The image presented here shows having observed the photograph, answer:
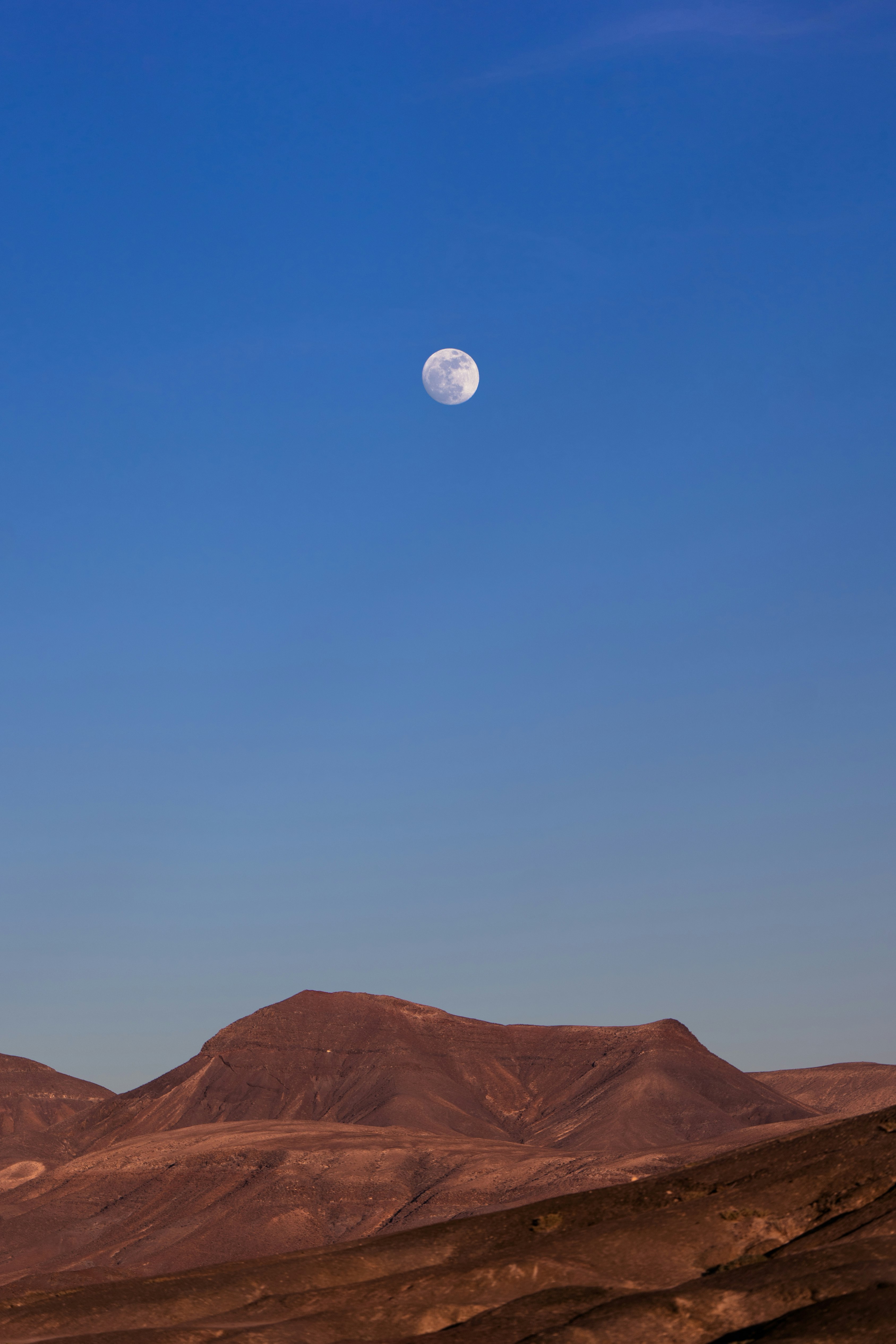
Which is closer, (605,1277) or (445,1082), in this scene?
(605,1277)

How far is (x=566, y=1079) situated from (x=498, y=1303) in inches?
5077

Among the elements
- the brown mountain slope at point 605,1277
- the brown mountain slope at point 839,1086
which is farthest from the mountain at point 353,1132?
the brown mountain slope at point 605,1277

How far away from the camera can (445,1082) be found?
154 metres

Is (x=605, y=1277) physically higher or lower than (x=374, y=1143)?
lower

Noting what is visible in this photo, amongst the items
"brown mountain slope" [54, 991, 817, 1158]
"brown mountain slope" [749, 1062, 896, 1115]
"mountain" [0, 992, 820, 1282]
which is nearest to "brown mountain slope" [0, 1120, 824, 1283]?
"mountain" [0, 992, 820, 1282]

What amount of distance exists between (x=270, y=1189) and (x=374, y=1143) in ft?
42.0

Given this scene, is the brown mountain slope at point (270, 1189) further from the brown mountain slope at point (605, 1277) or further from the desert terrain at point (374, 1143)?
the brown mountain slope at point (605, 1277)

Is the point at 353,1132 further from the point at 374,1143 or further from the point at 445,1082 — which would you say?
the point at 445,1082

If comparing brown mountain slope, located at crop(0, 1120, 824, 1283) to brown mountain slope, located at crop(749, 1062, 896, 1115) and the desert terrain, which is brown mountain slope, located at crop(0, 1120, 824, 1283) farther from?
brown mountain slope, located at crop(749, 1062, 896, 1115)

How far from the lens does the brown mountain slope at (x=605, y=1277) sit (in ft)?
97.9

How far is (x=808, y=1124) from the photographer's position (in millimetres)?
113938

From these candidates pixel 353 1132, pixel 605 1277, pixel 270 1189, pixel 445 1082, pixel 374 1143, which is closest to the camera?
pixel 605 1277

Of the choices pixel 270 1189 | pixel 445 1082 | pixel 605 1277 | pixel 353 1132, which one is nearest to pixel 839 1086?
pixel 445 1082

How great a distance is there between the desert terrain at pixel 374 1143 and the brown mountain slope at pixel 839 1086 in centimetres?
34
